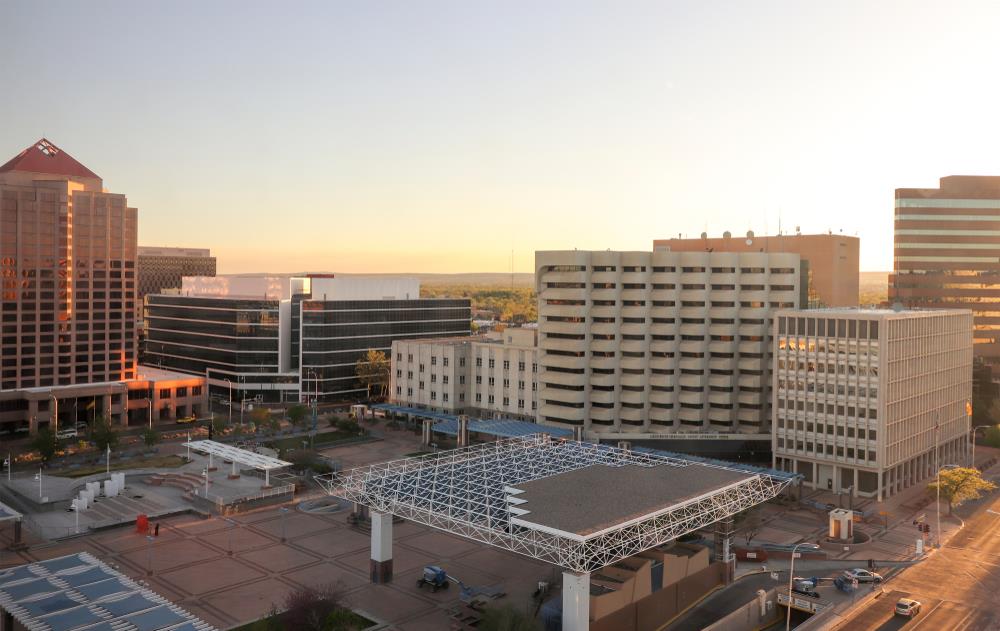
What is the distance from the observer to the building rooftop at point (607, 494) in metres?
47.7

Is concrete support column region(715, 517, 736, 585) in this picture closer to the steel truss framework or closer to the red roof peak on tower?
the steel truss framework

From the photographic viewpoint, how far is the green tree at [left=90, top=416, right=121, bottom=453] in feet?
318

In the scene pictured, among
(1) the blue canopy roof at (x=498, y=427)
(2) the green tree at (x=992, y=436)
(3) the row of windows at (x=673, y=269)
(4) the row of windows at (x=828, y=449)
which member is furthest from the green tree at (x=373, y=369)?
(2) the green tree at (x=992, y=436)

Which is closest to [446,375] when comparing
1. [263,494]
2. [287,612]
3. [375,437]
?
[375,437]

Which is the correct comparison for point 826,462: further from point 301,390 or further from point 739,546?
point 301,390

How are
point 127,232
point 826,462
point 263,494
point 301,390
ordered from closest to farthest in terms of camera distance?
1. point 263,494
2. point 826,462
3. point 127,232
4. point 301,390

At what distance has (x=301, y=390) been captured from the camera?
138 metres

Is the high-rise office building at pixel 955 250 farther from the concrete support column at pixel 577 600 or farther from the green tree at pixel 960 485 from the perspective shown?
the concrete support column at pixel 577 600

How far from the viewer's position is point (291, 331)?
142m

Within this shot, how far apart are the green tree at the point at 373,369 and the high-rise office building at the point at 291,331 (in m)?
2.82

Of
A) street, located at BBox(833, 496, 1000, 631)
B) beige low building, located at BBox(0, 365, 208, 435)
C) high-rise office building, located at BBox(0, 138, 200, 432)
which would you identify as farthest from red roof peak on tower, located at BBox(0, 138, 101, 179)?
street, located at BBox(833, 496, 1000, 631)

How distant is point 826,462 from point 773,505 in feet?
30.4

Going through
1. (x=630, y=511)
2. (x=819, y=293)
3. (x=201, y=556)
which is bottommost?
(x=201, y=556)

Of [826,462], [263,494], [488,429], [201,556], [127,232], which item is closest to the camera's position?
[201,556]
